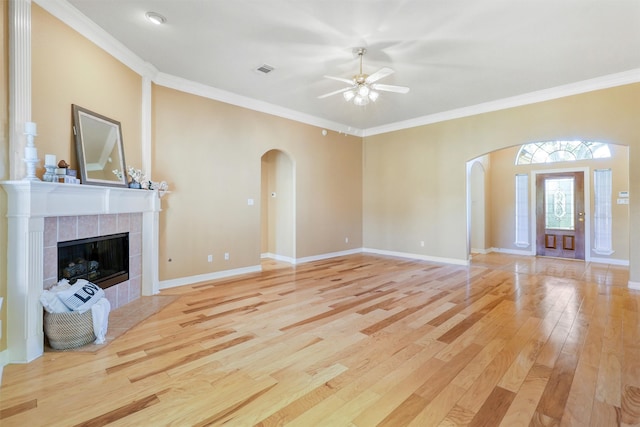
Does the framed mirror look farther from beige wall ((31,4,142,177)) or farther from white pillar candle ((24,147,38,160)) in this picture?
white pillar candle ((24,147,38,160))

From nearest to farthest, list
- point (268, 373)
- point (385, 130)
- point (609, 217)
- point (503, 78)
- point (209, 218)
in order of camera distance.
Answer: point (268, 373)
point (503, 78)
point (209, 218)
point (609, 217)
point (385, 130)

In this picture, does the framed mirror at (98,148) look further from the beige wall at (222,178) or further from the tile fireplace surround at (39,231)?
the beige wall at (222,178)

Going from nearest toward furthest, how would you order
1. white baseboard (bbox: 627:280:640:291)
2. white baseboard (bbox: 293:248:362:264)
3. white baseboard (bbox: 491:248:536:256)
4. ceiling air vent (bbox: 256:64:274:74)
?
ceiling air vent (bbox: 256:64:274:74)
white baseboard (bbox: 627:280:640:291)
white baseboard (bbox: 293:248:362:264)
white baseboard (bbox: 491:248:536:256)

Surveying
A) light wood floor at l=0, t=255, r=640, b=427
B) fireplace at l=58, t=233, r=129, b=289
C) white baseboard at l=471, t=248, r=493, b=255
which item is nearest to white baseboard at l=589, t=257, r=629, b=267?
white baseboard at l=471, t=248, r=493, b=255

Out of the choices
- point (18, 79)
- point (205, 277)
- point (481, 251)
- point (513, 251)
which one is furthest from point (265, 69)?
point (513, 251)

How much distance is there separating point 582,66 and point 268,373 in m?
5.67

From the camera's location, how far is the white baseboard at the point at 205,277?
4496 mm

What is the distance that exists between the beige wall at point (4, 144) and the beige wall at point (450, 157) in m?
6.59

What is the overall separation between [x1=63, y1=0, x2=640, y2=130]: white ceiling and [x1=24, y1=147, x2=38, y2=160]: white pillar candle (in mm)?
1570

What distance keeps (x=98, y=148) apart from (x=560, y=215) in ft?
30.5

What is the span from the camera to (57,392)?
199 cm

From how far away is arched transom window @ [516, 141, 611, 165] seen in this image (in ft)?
21.6

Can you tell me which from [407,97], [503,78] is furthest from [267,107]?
[503,78]

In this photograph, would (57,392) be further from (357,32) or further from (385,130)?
(385,130)
